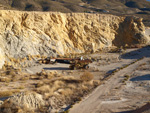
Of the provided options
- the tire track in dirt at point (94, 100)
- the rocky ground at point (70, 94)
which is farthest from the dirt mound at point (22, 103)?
the tire track in dirt at point (94, 100)

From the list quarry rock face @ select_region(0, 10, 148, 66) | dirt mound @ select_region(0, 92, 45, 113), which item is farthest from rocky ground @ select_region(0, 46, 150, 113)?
quarry rock face @ select_region(0, 10, 148, 66)

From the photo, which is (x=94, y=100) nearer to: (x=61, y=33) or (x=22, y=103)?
(x=22, y=103)

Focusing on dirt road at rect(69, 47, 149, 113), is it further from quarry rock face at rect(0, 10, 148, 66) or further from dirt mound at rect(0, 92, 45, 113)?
quarry rock face at rect(0, 10, 148, 66)

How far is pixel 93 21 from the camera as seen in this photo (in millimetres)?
32844

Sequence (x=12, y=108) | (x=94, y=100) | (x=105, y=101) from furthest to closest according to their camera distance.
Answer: (x=94, y=100) < (x=105, y=101) < (x=12, y=108)

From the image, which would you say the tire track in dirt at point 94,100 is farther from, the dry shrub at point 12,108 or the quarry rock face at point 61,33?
the quarry rock face at point 61,33

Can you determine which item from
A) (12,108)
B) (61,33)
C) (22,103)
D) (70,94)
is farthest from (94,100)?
(61,33)

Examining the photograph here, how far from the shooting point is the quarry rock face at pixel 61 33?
2188cm

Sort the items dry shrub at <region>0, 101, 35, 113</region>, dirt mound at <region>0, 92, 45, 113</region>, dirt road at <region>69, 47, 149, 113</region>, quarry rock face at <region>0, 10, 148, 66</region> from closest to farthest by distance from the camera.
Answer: dry shrub at <region>0, 101, 35, 113</region> → dirt mound at <region>0, 92, 45, 113</region> → dirt road at <region>69, 47, 149, 113</region> → quarry rock face at <region>0, 10, 148, 66</region>

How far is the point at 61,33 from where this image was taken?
28.3m

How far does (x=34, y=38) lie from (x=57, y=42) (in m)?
3.84

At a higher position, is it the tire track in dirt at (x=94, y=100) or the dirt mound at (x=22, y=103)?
the dirt mound at (x=22, y=103)

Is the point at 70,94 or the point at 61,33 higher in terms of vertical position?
the point at 61,33

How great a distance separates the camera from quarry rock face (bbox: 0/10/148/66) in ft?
71.8
